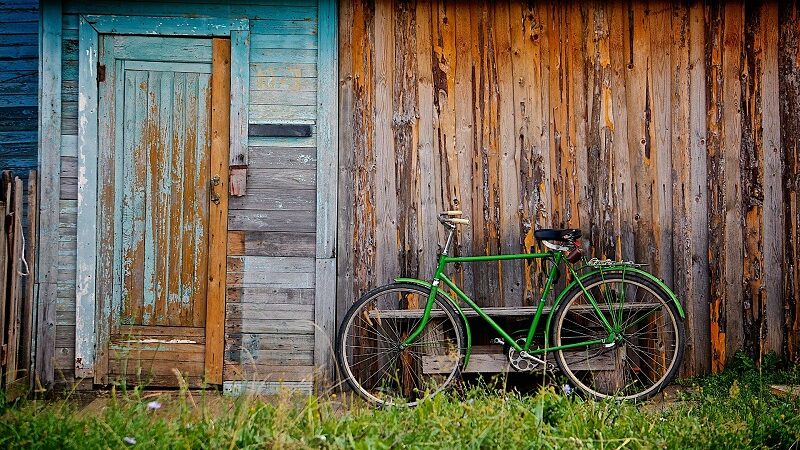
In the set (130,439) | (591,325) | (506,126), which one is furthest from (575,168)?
(130,439)

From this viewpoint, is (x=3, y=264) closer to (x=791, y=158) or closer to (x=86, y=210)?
(x=86, y=210)

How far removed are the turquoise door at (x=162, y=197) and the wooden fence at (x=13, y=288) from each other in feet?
1.82

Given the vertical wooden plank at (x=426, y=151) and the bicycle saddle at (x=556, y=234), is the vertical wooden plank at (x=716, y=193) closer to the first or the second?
the bicycle saddle at (x=556, y=234)

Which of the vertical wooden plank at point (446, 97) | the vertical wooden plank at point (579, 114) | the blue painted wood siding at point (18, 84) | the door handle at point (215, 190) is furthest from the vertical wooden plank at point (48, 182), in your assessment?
the vertical wooden plank at point (579, 114)

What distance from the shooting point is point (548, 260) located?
645 centimetres

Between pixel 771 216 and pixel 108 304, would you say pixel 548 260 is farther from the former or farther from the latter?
pixel 108 304

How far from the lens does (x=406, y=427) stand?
4.18m

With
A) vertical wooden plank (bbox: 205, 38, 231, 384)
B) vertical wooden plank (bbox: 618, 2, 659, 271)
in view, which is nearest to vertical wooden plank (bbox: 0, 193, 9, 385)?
vertical wooden plank (bbox: 205, 38, 231, 384)

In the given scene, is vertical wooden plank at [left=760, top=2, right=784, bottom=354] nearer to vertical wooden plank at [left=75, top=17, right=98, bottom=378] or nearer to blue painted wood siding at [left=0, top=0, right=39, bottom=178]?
vertical wooden plank at [left=75, top=17, right=98, bottom=378]

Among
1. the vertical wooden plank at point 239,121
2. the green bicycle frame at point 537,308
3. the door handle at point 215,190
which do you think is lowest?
the green bicycle frame at point 537,308

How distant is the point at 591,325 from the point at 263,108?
2.74m

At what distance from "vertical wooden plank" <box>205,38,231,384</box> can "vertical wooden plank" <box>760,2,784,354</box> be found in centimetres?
388

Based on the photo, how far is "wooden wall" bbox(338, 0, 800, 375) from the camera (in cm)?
639

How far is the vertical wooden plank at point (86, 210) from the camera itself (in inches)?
243
